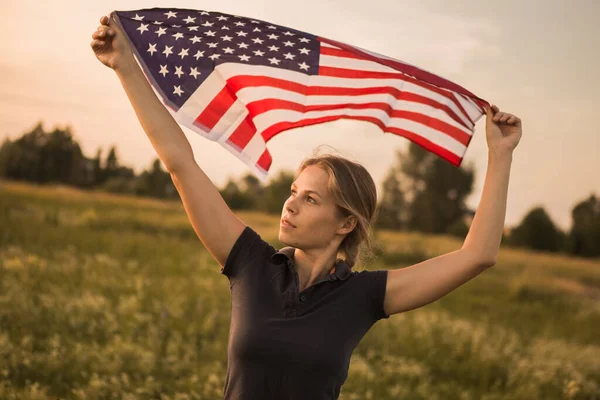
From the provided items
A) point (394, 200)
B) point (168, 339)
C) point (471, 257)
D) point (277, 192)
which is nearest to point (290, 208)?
point (471, 257)

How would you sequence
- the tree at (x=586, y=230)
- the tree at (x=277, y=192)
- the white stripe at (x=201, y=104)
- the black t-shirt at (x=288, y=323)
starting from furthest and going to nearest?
1. the tree at (x=277, y=192)
2. the tree at (x=586, y=230)
3. the white stripe at (x=201, y=104)
4. the black t-shirt at (x=288, y=323)

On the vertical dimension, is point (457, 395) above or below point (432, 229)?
below

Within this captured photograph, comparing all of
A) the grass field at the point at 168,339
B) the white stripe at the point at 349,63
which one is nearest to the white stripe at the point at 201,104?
the white stripe at the point at 349,63

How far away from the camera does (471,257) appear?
2.48 metres

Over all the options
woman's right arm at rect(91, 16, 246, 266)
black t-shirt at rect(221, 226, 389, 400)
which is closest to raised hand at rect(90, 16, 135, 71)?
woman's right arm at rect(91, 16, 246, 266)

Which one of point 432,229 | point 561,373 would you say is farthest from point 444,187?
point 561,373

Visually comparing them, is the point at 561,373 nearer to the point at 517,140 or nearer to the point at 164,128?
the point at 517,140

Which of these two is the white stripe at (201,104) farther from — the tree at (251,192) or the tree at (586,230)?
the tree at (251,192)

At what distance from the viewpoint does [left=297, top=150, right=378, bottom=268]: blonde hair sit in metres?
2.65

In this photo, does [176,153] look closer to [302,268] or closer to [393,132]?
[302,268]

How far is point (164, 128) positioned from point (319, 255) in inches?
34.1

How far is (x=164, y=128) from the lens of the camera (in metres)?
2.45

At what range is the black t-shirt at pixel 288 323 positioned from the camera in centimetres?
231

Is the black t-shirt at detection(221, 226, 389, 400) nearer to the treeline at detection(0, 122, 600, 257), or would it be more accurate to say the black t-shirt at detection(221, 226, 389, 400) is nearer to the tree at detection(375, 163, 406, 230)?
the treeline at detection(0, 122, 600, 257)
